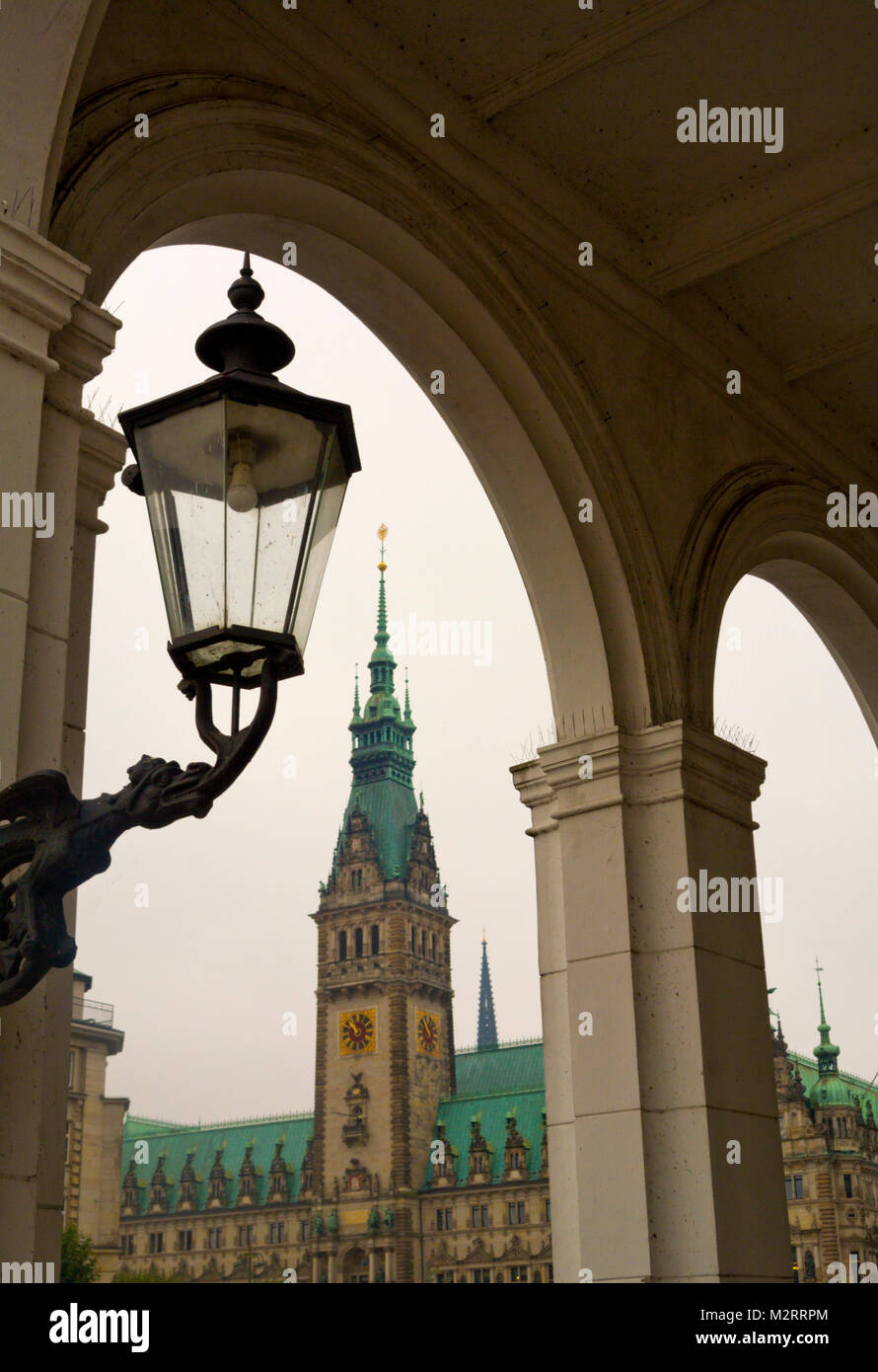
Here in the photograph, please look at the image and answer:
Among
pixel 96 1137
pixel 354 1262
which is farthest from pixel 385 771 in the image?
pixel 96 1137

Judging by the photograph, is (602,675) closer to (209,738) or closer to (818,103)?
(818,103)

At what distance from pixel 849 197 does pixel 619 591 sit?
77.5 inches

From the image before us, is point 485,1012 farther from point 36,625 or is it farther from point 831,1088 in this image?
point 36,625

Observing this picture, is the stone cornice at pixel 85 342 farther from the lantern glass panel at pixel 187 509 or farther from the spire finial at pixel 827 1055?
the spire finial at pixel 827 1055

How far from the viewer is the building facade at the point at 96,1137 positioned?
236 ft

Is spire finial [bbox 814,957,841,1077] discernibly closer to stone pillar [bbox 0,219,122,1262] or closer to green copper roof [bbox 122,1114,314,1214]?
green copper roof [bbox 122,1114,314,1214]

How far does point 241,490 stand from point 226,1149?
10409 centimetres

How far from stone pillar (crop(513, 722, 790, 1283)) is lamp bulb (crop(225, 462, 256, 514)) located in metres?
4.07

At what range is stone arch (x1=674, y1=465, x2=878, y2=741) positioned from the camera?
23.6 ft

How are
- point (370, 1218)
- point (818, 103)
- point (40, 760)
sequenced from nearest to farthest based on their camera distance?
point (40, 760), point (818, 103), point (370, 1218)

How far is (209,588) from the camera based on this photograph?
258cm

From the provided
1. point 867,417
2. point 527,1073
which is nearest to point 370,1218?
point 527,1073

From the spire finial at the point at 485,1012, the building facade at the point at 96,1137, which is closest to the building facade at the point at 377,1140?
the building facade at the point at 96,1137
